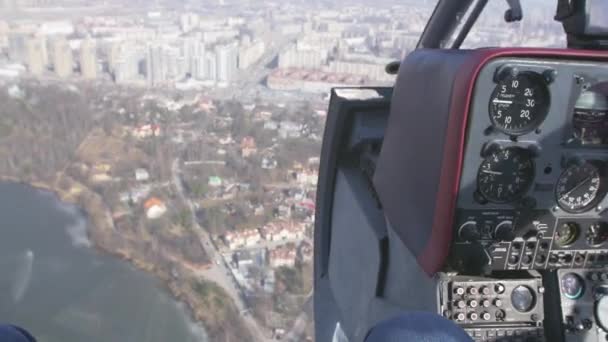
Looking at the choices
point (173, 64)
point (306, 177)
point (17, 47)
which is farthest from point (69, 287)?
point (17, 47)

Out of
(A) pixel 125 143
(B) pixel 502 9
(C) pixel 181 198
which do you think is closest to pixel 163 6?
(A) pixel 125 143

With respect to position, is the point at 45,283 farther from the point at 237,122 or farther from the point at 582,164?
the point at 582,164

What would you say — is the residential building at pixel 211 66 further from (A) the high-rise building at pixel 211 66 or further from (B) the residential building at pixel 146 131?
(B) the residential building at pixel 146 131

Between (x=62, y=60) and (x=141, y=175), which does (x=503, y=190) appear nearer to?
(x=141, y=175)

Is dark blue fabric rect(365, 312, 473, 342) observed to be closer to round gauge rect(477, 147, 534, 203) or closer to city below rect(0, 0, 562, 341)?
→ round gauge rect(477, 147, 534, 203)

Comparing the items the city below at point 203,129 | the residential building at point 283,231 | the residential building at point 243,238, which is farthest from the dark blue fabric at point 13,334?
the residential building at point 243,238

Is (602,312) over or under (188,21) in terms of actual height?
over
